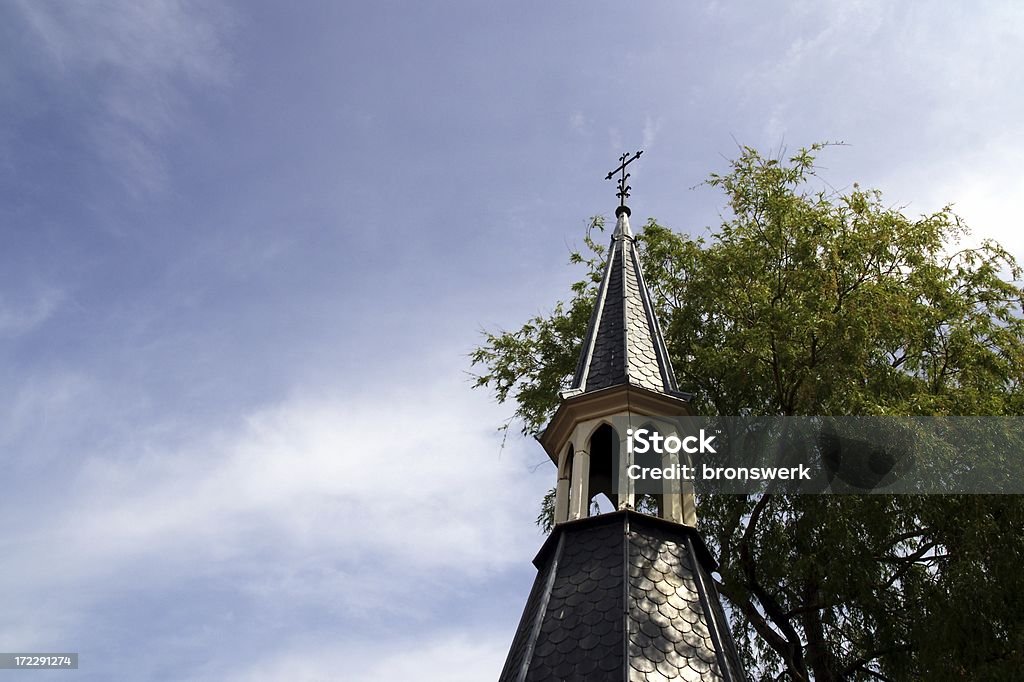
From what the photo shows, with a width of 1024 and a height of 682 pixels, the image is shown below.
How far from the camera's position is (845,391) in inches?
518

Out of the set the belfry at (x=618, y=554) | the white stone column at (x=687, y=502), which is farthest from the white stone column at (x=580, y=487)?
the white stone column at (x=687, y=502)

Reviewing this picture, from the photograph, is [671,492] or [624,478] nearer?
[624,478]

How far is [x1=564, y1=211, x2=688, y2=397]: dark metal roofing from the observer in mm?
11867

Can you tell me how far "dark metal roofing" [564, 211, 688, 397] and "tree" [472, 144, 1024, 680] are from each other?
156 centimetres

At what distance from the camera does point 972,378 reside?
13.1m

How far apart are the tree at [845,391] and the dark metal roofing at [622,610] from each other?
2905mm

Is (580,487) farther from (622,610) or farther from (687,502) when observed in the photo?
(622,610)

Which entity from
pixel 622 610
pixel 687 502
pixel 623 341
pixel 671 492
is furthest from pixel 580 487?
pixel 623 341

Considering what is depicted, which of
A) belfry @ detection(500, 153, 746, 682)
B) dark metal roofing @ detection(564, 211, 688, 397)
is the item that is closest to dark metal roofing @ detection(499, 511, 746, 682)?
belfry @ detection(500, 153, 746, 682)

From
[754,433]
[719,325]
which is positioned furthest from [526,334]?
[754,433]

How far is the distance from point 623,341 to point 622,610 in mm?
4140

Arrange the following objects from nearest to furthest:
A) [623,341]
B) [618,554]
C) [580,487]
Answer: [618,554] → [580,487] → [623,341]

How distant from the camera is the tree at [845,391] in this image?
11.2m

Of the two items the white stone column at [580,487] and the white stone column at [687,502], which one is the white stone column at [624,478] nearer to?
the white stone column at [580,487]
